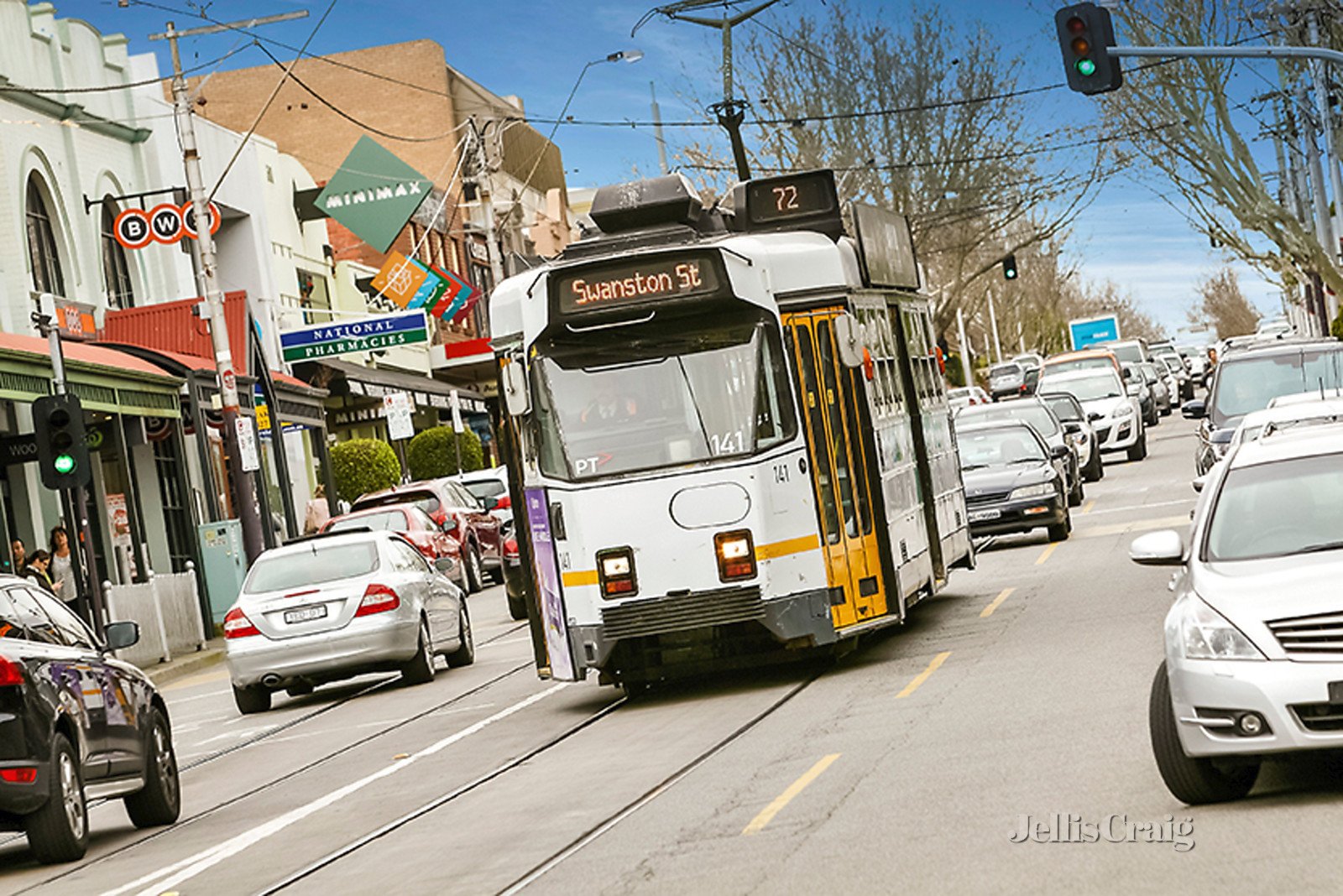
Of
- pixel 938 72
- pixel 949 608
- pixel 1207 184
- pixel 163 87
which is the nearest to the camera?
pixel 949 608

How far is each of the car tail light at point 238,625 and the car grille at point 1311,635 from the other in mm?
13447

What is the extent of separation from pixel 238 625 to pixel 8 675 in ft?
28.3

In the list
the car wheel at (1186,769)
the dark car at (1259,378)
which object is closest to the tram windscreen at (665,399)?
the car wheel at (1186,769)

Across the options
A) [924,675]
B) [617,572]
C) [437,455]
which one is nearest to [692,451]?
[617,572]

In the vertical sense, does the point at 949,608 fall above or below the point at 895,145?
below

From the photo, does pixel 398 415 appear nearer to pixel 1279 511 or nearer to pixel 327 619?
pixel 327 619

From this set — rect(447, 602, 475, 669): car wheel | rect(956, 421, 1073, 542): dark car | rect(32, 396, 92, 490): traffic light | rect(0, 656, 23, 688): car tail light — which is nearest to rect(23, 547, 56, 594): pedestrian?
rect(32, 396, 92, 490): traffic light

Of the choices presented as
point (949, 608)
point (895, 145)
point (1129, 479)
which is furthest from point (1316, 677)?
point (895, 145)

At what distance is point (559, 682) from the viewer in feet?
61.0

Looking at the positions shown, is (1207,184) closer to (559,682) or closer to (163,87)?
(163,87)

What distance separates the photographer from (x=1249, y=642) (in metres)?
8.45

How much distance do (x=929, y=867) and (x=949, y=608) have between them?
11.5m

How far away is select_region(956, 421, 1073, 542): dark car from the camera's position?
25.2 m

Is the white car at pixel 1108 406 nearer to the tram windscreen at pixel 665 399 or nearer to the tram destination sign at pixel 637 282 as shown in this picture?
the tram windscreen at pixel 665 399
